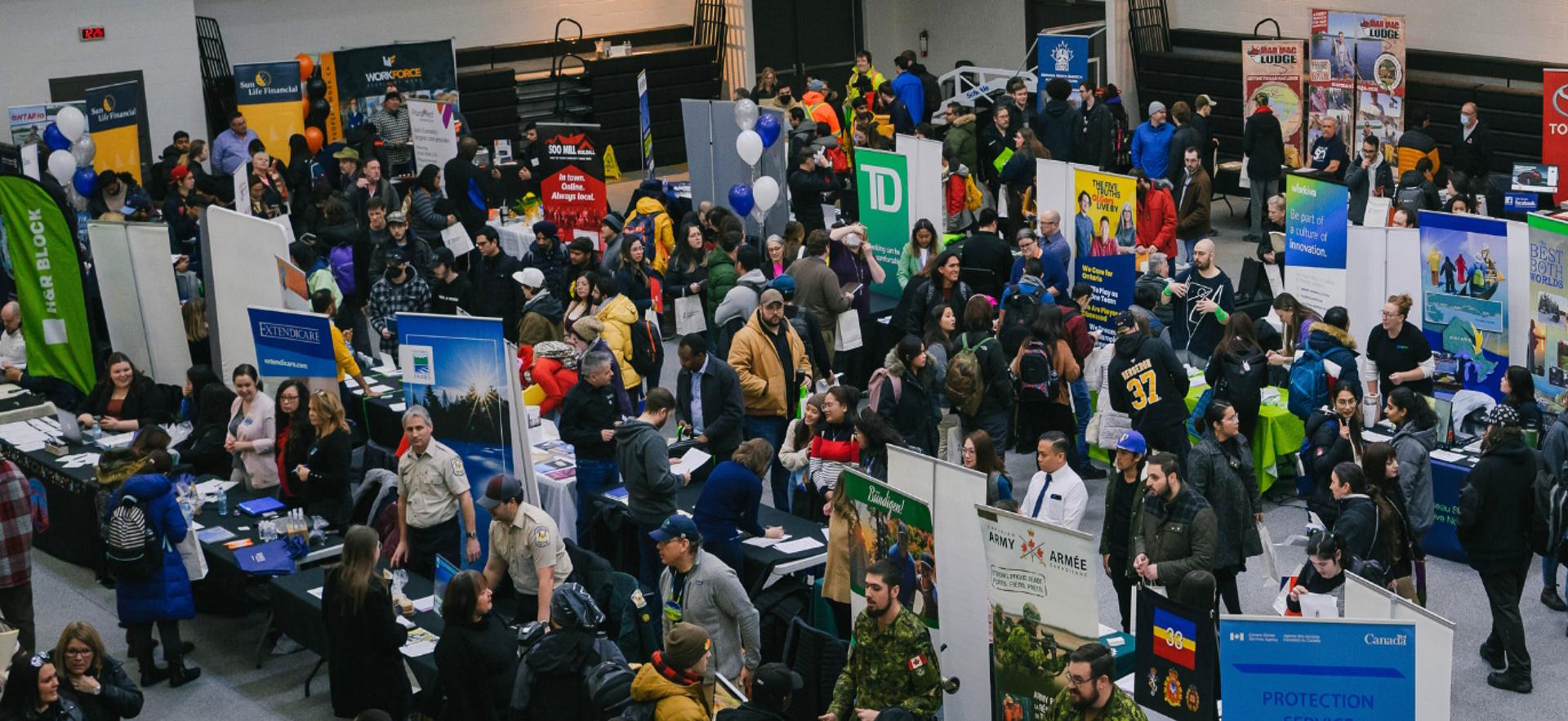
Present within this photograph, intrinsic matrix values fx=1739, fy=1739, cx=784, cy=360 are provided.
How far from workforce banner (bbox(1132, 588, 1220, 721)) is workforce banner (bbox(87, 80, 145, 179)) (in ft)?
43.3

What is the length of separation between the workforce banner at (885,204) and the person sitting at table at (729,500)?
5060 millimetres

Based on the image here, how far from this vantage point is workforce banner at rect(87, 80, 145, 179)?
1680 cm

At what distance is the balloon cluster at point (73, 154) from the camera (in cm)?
1497

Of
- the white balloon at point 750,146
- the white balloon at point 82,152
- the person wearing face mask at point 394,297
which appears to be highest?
the white balloon at point 82,152

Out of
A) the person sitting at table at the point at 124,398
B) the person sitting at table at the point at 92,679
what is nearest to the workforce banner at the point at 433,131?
the person sitting at table at the point at 124,398

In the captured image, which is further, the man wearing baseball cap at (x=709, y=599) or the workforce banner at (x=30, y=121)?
the workforce banner at (x=30, y=121)

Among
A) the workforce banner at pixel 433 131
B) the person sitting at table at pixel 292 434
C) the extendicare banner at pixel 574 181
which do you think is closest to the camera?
the person sitting at table at pixel 292 434

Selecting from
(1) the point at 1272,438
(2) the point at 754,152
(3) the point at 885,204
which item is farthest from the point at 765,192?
(1) the point at 1272,438

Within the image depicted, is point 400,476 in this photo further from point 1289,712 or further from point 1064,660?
point 1289,712

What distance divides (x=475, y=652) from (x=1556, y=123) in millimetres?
11345

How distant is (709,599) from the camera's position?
7152 millimetres

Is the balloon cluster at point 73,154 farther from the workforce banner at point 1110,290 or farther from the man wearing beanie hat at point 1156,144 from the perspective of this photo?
the man wearing beanie hat at point 1156,144

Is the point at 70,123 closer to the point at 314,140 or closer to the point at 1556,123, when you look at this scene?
the point at 314,140

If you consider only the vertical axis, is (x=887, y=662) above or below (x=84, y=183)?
below
